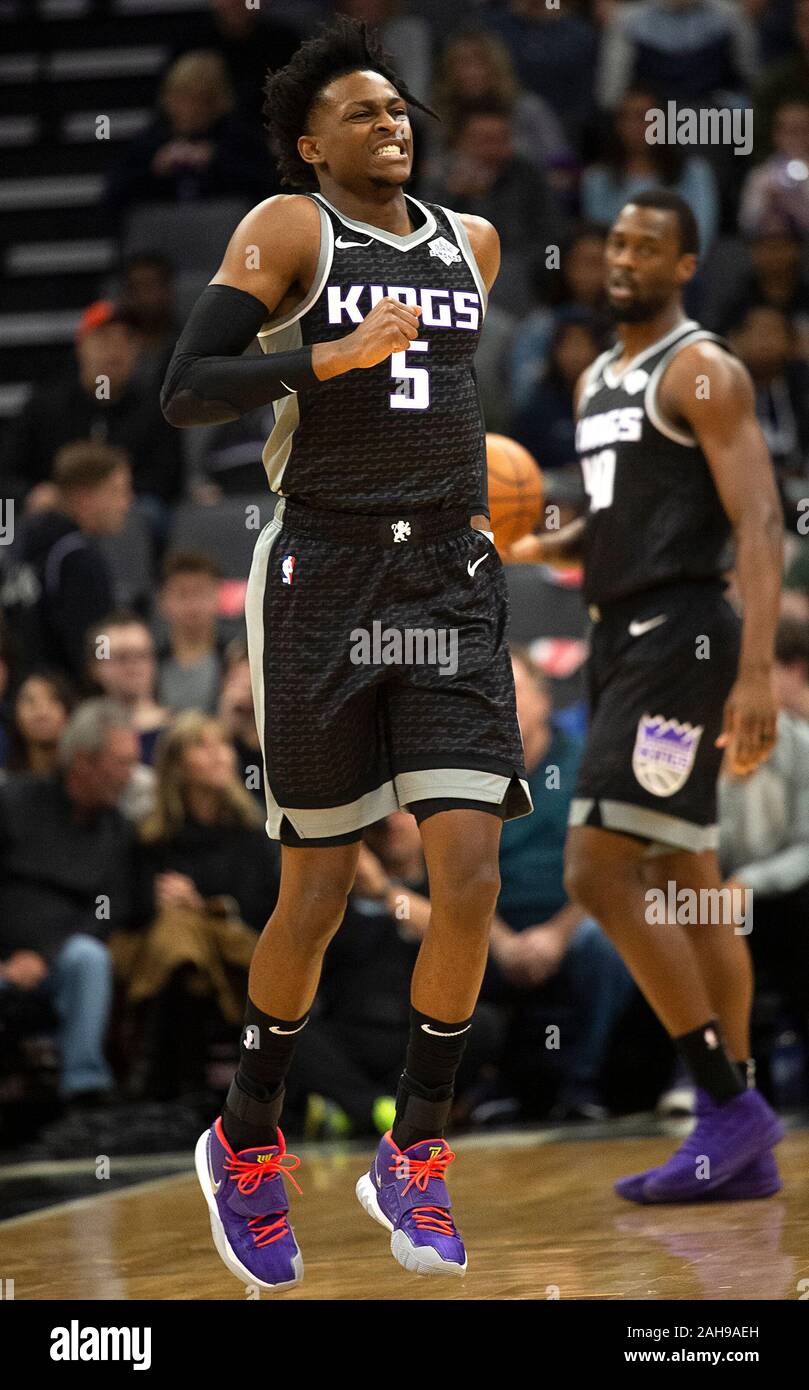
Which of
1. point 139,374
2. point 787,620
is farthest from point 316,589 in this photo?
point 139,374

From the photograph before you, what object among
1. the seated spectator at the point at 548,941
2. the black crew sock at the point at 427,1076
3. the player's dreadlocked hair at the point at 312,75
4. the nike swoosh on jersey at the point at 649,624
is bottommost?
the black crew sock at the point at 427,1076

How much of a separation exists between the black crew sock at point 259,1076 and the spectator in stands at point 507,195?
5.98 m

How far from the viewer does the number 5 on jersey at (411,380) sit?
3.42 m

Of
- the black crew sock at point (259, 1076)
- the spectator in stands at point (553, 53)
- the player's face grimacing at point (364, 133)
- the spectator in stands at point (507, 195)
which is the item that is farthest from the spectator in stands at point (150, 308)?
Answer: the black crew sock at point (259, 1076)

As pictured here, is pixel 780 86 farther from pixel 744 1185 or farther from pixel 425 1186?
pixel 425 1186

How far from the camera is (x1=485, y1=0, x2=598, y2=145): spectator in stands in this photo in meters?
10.0

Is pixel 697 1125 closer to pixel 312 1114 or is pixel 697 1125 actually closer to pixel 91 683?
pixel 312 1114

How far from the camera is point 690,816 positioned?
450 centimetres

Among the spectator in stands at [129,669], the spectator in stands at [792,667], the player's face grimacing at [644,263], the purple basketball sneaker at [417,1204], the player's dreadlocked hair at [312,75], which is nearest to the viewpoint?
the purple basketball sneaker at [417,1204]

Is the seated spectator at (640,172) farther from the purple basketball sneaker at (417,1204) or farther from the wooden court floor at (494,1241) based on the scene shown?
the purple basketball sneaker at (417,1204)

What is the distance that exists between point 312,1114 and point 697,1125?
1.83m

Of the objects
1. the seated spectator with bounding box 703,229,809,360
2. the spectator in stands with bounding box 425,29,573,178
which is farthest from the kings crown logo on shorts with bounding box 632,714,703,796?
the spectator in stands with bounding box 425,29,573,178

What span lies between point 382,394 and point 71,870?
3438 mm

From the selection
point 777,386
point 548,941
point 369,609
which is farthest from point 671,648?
point 777,386
